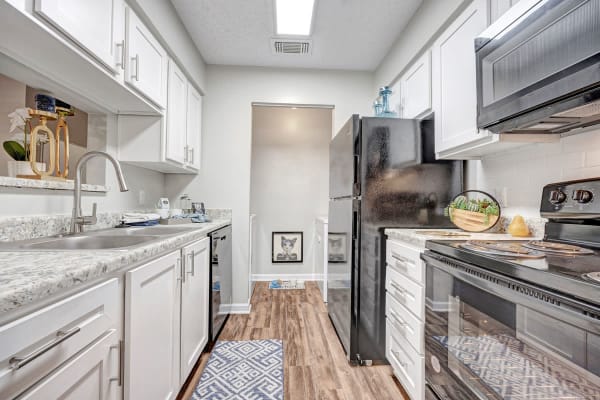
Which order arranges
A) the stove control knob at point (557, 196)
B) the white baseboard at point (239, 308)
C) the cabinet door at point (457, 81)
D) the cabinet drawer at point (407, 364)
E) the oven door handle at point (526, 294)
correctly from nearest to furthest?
the oven door handle at point (526, 294) < the stove control knob at point (557, 196) < the cabinet drawer at point (407, 364) < the cabinet door at point (457, 81) < the white baseboard at point (239, 308)

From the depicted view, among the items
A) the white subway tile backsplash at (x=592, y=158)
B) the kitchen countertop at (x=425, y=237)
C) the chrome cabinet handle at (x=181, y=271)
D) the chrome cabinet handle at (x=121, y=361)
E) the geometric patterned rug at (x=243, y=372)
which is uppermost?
the white subway tile backsplash at (x=592, y=158)

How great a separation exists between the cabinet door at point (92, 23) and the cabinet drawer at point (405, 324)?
1.89m

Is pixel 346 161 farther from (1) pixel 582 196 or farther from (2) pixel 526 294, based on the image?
(2) pixel 526 294

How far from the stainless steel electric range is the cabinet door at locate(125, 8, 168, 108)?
1766 mm

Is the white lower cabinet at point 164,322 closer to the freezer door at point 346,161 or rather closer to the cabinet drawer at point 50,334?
the cabinet drawer at point 50,334

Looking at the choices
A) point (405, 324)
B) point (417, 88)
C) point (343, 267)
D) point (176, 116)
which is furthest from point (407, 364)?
point (176, 116)

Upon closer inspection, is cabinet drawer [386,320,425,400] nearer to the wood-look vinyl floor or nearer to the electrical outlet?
the wood-look vinyl floor

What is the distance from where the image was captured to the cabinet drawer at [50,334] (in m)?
0.51

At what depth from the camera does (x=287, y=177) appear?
4.00 metres

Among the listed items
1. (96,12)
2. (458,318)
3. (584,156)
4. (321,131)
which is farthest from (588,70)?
(321,131)

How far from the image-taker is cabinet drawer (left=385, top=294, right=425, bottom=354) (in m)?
1.36

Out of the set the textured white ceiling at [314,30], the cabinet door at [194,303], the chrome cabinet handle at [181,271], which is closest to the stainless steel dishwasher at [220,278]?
the cabinet door at [194,303]

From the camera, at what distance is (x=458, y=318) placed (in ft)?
3.63

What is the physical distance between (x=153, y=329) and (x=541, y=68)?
1735 millimetres
